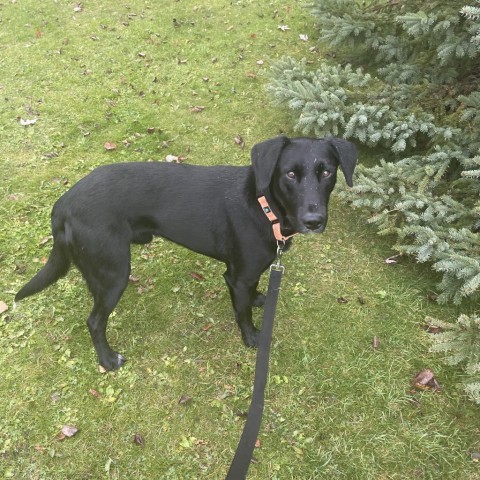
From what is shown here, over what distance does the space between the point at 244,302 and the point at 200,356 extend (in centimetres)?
77

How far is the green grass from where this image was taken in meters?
3.40

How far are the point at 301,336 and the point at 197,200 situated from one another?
1729 mm

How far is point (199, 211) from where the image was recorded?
3457 millimetres

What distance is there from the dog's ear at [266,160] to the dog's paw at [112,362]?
2044mm

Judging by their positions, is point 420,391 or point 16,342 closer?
point 420,391

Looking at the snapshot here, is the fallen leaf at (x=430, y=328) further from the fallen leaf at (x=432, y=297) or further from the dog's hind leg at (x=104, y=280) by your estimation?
the dog's hind leg at (x=104, y=280)

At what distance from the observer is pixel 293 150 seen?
10.3 feet

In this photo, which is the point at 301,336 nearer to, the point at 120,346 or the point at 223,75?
the point at 120,346

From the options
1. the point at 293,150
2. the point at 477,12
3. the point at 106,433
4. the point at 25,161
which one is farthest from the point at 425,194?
the point at 25,161

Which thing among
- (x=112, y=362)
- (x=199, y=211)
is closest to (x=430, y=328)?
(x=199, y=211)

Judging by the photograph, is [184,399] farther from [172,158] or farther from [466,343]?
[172,158]

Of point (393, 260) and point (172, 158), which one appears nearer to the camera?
point (393, 260)

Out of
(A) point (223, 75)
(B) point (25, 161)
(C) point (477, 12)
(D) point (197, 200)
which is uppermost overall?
(C) point (477, 12)

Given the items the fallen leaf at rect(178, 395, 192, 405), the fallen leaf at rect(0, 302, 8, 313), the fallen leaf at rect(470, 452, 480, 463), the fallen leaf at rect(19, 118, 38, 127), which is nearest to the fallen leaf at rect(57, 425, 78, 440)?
the fallen leaf at rect(178, 395, 192, 405)
